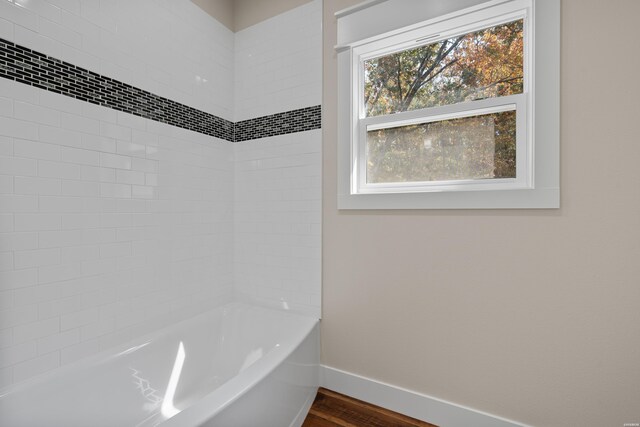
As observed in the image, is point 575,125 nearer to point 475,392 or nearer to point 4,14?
point 475,392

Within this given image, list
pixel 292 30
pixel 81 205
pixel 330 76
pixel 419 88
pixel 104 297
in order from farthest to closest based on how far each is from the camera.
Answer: pixel 292 30 < pixel 330 76 < pixel 419 88 < pixel 104 297 < pixel 81 205

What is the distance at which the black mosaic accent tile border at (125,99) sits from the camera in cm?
131

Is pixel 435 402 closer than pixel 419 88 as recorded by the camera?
Yes

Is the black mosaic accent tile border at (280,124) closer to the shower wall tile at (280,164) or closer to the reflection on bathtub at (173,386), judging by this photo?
the shower wall tile at (280,164)

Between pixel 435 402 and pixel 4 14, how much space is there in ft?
8.77

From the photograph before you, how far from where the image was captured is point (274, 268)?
222cm

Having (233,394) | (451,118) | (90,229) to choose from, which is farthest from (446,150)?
(90,229)

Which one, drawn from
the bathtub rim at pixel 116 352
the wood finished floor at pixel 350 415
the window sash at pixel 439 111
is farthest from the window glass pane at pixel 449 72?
the wood finished floor at pixel 350 415

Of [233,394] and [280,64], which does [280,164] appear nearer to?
[280,64]

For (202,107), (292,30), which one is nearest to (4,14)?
(202,107)

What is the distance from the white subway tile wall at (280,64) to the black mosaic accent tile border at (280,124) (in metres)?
0.04

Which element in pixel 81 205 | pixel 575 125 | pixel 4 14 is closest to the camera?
pixel 4 14

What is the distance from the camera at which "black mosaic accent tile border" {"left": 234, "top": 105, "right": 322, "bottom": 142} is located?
2.05m

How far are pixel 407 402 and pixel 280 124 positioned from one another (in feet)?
6.25
